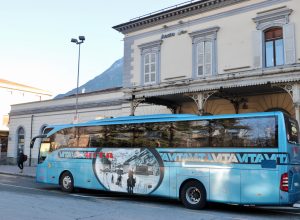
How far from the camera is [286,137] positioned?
11195 millimetres

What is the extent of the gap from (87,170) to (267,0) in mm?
12699

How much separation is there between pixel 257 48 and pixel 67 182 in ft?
38.7

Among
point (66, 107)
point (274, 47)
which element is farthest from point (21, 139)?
point (274, 47)

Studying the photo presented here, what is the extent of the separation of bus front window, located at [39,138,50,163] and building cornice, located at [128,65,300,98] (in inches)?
240

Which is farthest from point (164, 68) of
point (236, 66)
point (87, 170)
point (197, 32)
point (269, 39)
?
point (87, 170)

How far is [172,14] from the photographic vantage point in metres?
23.3

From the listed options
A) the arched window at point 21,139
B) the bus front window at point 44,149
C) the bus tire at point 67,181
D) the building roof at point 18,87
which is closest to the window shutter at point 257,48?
the bus tire at point 67,181

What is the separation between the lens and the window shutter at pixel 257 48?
19.6 meters

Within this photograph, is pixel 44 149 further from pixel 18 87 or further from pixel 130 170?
pixel 18 87

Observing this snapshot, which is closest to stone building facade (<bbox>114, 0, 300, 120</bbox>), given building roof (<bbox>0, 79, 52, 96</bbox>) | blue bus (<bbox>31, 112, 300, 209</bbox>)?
blue bus (<bbox>31, 112, 300, 209</bbox>)

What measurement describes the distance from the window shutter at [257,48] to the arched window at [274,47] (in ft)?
1.14

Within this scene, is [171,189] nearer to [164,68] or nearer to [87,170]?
[87,170]

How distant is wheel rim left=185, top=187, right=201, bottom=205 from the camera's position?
500 inches

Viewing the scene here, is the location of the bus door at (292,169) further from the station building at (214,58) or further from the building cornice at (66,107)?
the building cornice at (66,107)
